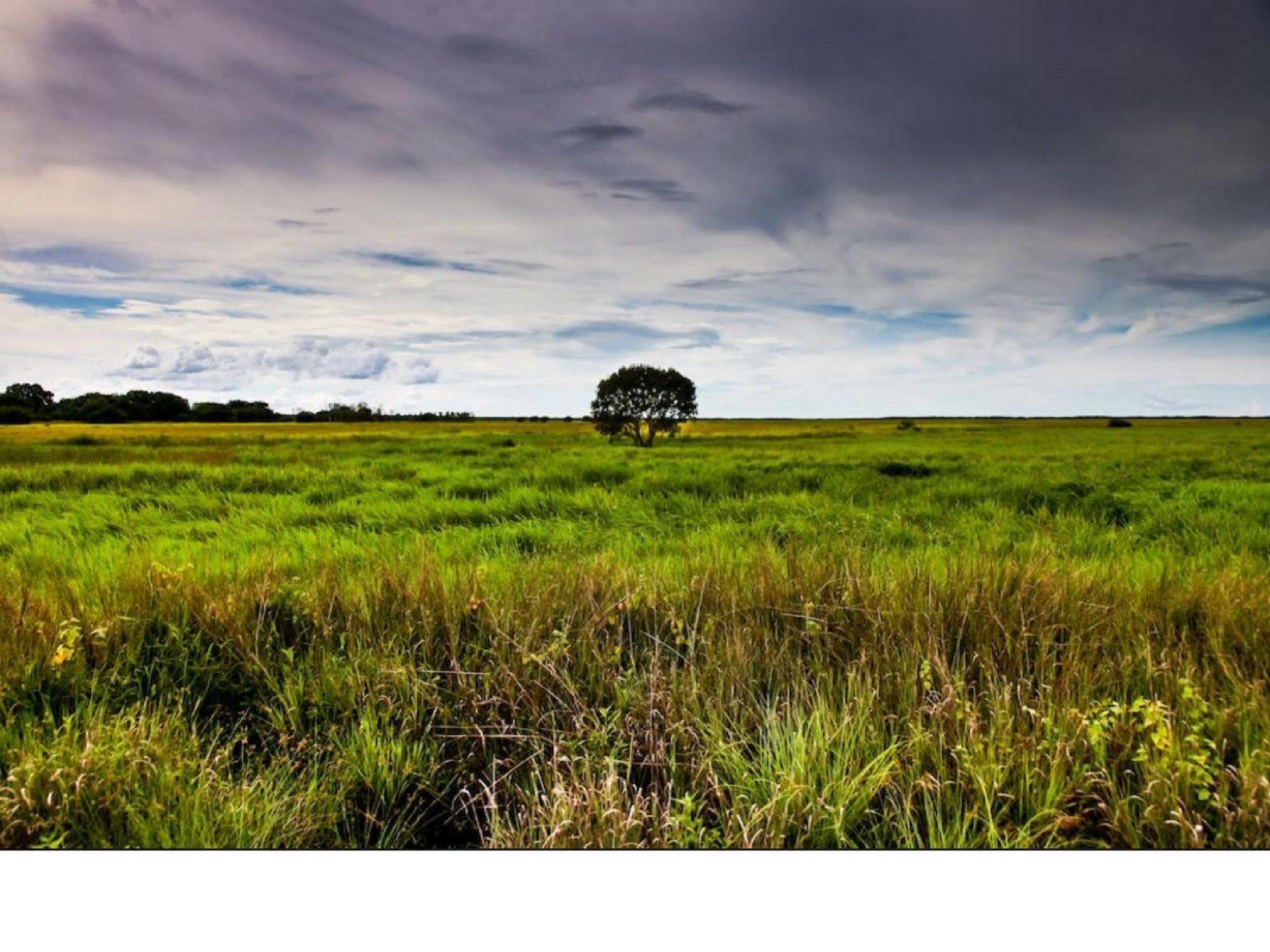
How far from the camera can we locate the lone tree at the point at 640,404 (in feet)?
91.3

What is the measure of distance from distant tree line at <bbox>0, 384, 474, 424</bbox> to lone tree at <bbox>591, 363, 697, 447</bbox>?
21847 mm

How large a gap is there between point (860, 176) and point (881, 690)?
141 inches

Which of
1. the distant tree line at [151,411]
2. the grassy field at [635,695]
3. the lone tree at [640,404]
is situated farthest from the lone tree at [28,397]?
the lone tree at [640,404]

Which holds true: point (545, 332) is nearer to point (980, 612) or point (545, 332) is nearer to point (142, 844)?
point (980, 612)

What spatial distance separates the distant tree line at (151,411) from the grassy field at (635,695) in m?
0.45

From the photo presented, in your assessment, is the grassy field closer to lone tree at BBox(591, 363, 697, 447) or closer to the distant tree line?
the distant tree line

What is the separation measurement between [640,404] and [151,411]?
23.6 metres

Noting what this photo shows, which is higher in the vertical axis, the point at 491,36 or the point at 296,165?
the point at 491,36


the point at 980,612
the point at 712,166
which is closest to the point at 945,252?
the point at 712,166

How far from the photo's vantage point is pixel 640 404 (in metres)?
28.1

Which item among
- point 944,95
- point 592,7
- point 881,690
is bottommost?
point 881,690

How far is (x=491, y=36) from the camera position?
13.3 feet

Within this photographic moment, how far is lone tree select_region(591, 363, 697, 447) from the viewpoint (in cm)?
2783

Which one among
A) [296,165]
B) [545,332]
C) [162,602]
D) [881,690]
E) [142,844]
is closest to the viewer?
[142,844]
